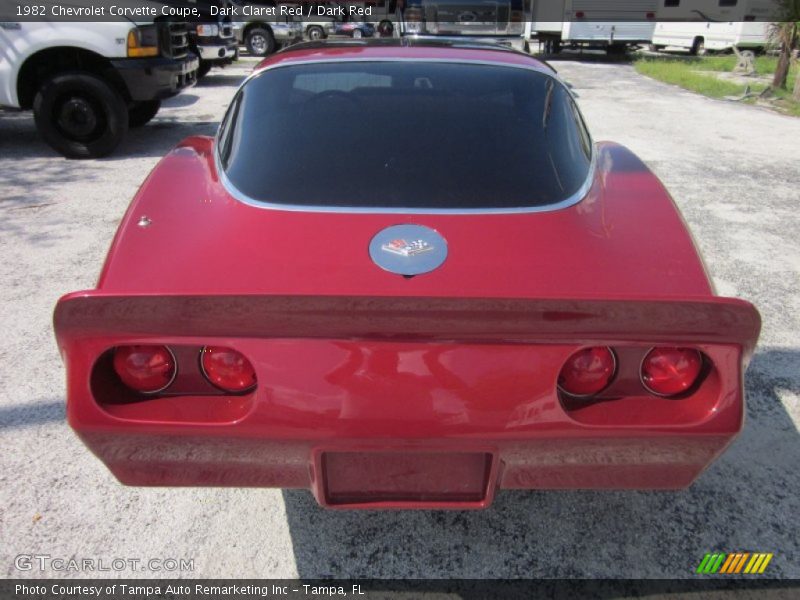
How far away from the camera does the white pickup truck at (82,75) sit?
5914 millimetres

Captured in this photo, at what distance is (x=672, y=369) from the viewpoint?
1.55 m

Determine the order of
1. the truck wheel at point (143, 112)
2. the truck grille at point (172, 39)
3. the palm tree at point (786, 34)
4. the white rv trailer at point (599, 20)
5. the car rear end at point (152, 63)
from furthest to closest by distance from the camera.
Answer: the white rv trailer at point (599, 20)
the palm tree at point (786, 34)
the truck wheel at point (143, 112)
the truck grille at point (172, 39)
the car rear end at point (152, 63)

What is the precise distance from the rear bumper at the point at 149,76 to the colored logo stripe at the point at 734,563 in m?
6.48

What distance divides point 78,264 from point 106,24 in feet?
11.3

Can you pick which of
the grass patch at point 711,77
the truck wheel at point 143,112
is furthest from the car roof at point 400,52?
the grass patch at point 711,77

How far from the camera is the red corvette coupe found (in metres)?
1.43

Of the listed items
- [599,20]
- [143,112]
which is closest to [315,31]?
[599,20]

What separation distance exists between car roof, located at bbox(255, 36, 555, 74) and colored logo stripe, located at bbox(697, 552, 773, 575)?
78.2 inches

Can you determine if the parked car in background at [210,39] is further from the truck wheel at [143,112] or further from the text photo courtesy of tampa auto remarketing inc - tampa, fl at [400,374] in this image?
the text photo courtesy of tampa auto remarketing inc - tampa, fl at [400,374]

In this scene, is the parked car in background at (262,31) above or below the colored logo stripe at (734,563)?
above

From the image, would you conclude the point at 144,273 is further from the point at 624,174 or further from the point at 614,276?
the point at 624,174

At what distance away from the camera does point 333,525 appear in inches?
82.8

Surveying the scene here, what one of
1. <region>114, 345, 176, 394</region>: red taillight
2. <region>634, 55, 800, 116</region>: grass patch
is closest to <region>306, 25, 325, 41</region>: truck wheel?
<region>634, 55, 800, 116</region>: grass patch

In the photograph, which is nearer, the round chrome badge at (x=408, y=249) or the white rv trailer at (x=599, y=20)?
the round chrome badge at (x=408, y=249)
